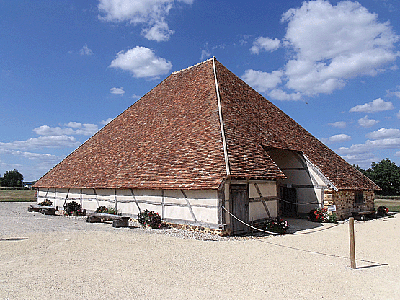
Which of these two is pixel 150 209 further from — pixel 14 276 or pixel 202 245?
pixel 14 276

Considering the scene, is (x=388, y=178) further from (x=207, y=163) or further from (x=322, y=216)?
(x=207, y=163)

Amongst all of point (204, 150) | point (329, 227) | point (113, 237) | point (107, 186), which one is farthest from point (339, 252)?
point (107, 186)

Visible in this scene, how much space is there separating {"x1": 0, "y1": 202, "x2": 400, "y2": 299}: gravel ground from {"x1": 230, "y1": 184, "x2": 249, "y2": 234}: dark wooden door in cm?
81

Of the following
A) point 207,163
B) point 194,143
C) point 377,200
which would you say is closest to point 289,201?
point 194,143

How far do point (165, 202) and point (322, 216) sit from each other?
776 centimetres

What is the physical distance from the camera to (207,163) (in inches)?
461

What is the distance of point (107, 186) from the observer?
48.4ft

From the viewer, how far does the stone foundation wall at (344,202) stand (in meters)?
15.0

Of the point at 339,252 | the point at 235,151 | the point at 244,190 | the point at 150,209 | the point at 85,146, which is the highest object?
the point at 85,146

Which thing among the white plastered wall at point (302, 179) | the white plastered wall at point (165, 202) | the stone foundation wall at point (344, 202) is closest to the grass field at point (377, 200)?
the stone foundation wall at point (344, 202)

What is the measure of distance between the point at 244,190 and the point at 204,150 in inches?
91.1

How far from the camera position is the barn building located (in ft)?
37.5

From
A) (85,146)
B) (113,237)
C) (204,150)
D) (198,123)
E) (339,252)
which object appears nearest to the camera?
(339,252)

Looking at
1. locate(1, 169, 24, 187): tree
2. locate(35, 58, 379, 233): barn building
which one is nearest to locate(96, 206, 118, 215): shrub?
locate(35, 58, 379, 233): barn building
